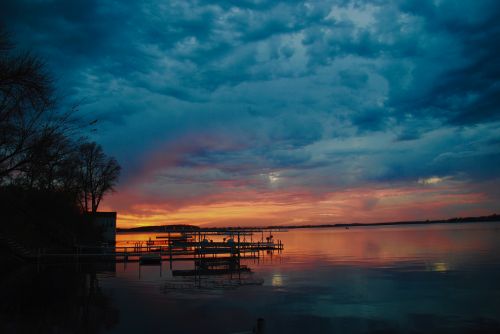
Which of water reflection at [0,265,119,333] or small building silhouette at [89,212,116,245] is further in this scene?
small building silhouette at [89,212,116,245]

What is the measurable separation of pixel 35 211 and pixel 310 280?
110ft

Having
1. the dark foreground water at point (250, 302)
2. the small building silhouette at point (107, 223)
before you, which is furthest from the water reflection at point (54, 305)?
the small building silhouette at point (107, 223)

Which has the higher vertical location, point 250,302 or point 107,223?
point 107,223

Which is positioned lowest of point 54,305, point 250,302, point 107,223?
point 250,302

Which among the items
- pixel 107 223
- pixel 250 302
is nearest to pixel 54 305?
pixel 250 302

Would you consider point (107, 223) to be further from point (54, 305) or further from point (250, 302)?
point (250, 302)

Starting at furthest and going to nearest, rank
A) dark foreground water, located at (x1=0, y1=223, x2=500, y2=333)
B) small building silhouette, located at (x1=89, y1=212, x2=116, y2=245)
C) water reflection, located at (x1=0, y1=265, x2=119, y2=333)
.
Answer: small building silhouette, located at (x1=89, y1=212, x2=116, y2=245)
dark foreground water, located at (x1=0, y1=223, x2=500, y2=333)
water reflection, located at (x1=0, y1=265, x2=119, y2=333)

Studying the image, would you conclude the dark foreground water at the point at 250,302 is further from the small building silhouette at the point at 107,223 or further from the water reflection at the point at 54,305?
the small building silhouette at the point at 107,223

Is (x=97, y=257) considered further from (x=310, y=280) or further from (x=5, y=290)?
(x=310, y=280)

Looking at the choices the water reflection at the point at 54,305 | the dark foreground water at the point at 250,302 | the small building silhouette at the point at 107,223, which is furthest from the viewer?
the small building silhouette at the point at 107,223

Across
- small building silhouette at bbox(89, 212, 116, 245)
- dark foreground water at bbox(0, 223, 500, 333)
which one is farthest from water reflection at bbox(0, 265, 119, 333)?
small building silhouette at bbox(89, 212, 116, 245)

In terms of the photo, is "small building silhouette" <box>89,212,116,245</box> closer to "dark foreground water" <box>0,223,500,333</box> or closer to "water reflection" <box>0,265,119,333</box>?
"dark foreground water" <box>0,223,500,333</box>

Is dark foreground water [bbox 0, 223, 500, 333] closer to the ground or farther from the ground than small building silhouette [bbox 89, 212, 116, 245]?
closer to the ground

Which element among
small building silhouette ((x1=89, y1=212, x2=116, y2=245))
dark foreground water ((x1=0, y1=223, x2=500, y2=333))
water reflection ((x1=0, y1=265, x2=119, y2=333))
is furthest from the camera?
small building silhouette ((x1=89, y1=212, x2=116, y2=245))
